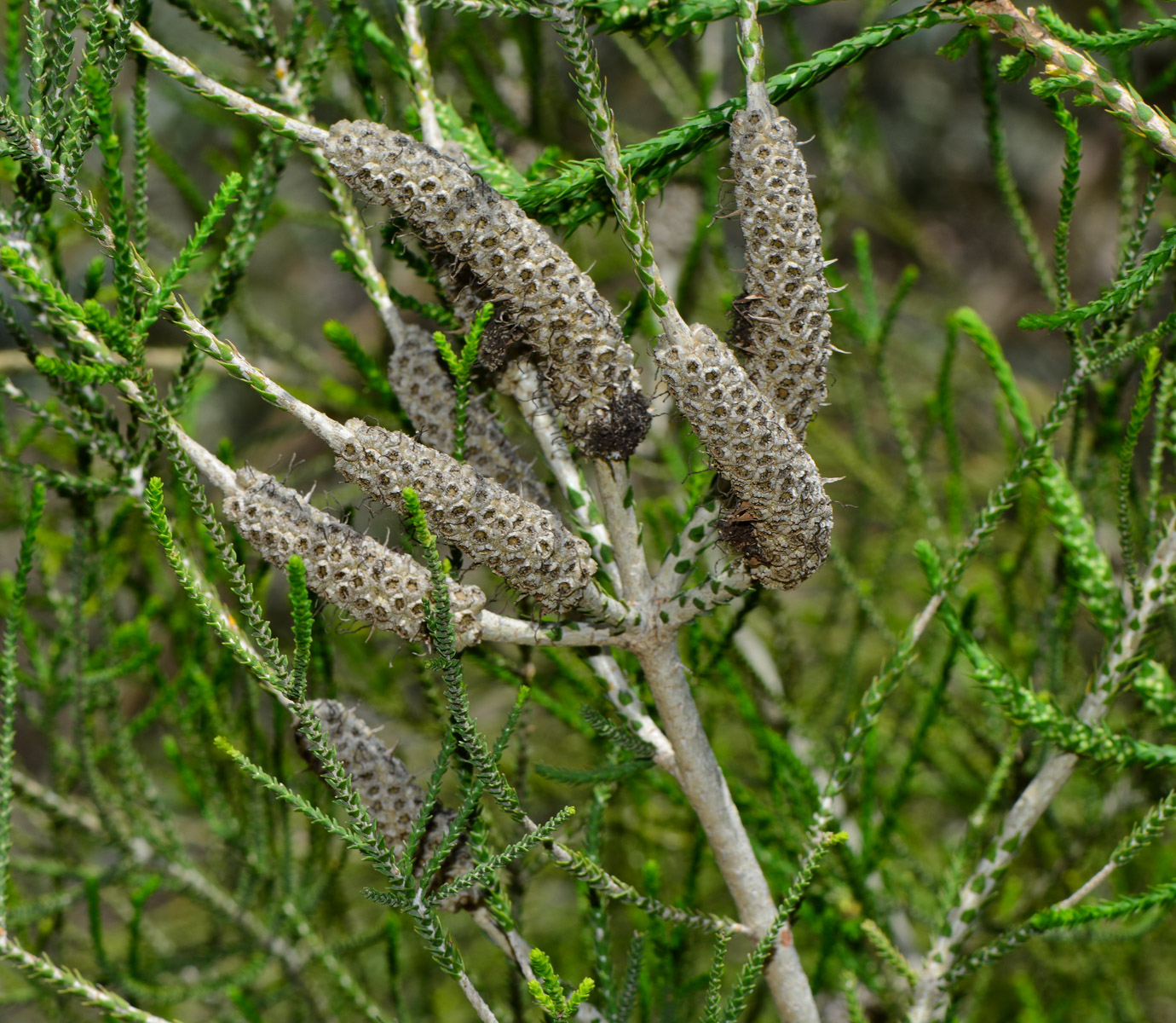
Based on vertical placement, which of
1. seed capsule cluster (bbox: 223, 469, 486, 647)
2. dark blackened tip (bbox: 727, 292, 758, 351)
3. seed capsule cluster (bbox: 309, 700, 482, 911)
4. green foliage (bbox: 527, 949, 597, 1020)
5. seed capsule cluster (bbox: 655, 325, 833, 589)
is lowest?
green foliage (bbox: 527, 949, 597, 1020)

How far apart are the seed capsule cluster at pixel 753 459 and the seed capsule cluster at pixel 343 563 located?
408mm

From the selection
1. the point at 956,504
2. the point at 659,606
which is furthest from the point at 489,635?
the point at 956,504

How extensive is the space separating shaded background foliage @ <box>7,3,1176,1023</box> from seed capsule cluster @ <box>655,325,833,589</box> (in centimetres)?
24

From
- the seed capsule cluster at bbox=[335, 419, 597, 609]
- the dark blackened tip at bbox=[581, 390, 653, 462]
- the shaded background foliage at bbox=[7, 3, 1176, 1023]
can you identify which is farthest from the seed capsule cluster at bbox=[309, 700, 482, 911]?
the dark blackened tip at bbox=[581, 390, 653, 462]

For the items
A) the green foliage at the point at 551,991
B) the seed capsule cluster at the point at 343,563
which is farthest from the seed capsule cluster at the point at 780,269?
the green foliage at the point at 551,991

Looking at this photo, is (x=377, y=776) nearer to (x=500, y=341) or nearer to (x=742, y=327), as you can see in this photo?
(x=500, y=341)

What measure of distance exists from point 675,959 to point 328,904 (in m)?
1.45

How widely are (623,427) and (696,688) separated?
1075 millimetres

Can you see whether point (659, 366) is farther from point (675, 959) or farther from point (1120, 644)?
point (675, 959)

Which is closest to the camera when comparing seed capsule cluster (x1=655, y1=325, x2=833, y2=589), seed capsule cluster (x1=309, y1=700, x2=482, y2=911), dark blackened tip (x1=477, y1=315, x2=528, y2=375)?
seed capsule cluster (x1=655, y1=325, x2=833, y2=589)

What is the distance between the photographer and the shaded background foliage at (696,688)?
204 cm

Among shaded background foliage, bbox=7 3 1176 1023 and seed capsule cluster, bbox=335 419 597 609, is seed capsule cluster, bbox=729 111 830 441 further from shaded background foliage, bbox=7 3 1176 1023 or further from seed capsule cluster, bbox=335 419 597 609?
seed capsule cluster, bbox=335 419 597 609

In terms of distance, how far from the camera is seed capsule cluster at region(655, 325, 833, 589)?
1.14 metres

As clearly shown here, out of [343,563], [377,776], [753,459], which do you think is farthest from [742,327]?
[377,776]
